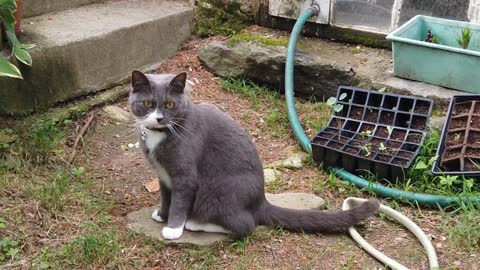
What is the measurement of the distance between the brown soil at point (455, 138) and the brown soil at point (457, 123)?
38 millimetres

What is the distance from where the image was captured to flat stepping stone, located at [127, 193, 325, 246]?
2.69 metres

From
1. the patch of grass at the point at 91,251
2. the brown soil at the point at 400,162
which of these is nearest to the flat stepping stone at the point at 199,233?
the patch of grass at the point at 91,251

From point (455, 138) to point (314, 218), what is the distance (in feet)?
3.07

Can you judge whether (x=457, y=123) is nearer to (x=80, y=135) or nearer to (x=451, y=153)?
(x=451, y=153)

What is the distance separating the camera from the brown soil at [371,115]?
3451 mm

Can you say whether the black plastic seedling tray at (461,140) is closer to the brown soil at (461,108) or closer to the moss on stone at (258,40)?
the brown soil at (461,108)

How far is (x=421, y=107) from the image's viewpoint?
11.3 ft

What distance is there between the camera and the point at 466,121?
3273 mm

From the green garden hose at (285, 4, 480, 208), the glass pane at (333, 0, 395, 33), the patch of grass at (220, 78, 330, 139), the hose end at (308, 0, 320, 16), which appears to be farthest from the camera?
the hose end at (308, 0, 320, 16)

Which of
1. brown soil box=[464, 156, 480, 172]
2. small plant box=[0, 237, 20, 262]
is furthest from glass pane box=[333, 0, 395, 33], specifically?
small plant box=[0, 237, 20, 262]

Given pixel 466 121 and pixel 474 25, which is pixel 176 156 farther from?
pixel 474 25

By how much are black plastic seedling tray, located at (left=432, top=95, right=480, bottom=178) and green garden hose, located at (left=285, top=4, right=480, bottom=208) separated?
133mm

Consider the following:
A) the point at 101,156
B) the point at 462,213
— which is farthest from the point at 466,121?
the point at 101,156

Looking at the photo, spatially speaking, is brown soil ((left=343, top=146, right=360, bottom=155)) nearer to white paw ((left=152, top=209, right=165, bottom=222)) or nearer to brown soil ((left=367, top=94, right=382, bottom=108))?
brown soil ((left=367, top=94, right=382, bottom=108))
